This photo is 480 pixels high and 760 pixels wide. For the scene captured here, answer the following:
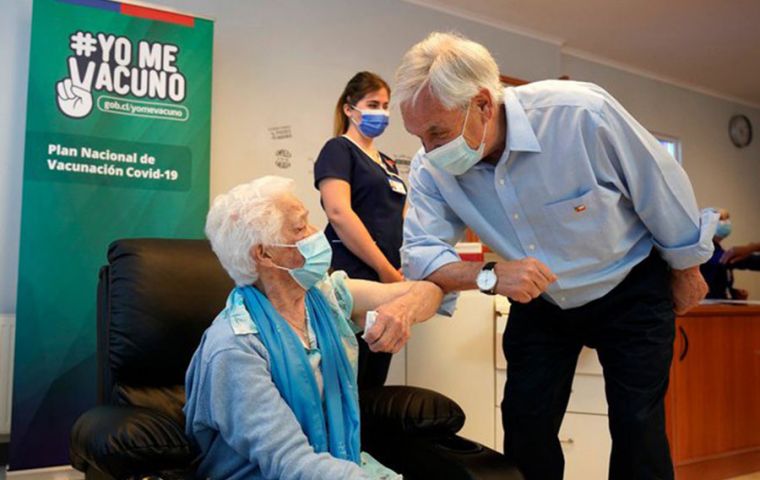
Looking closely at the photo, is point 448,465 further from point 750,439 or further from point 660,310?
point 750,439

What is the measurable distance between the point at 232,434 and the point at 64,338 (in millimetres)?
1823

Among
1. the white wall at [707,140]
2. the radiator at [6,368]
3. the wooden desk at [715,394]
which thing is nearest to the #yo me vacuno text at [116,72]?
Result: the radiator at [6,368]

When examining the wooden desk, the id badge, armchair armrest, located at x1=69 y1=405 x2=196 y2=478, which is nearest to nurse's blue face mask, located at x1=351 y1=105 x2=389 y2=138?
the id badge

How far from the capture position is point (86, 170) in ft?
8.91

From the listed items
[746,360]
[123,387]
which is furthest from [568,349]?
[746,360]

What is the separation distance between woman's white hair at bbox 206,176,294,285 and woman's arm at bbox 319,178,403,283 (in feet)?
2.59

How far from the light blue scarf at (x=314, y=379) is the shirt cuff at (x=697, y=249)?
0.75 m

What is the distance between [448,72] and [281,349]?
652mm

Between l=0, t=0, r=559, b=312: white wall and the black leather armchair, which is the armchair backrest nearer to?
the black leather armchair

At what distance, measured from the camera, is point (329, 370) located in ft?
4.24

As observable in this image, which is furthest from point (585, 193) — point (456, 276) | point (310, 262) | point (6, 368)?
point (6, 368)

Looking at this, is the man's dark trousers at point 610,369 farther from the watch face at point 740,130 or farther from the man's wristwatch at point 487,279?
the watch face at point 740,130

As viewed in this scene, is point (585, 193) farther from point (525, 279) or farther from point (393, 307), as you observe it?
point (393, 307)

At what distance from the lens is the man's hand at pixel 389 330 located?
3.93ft
